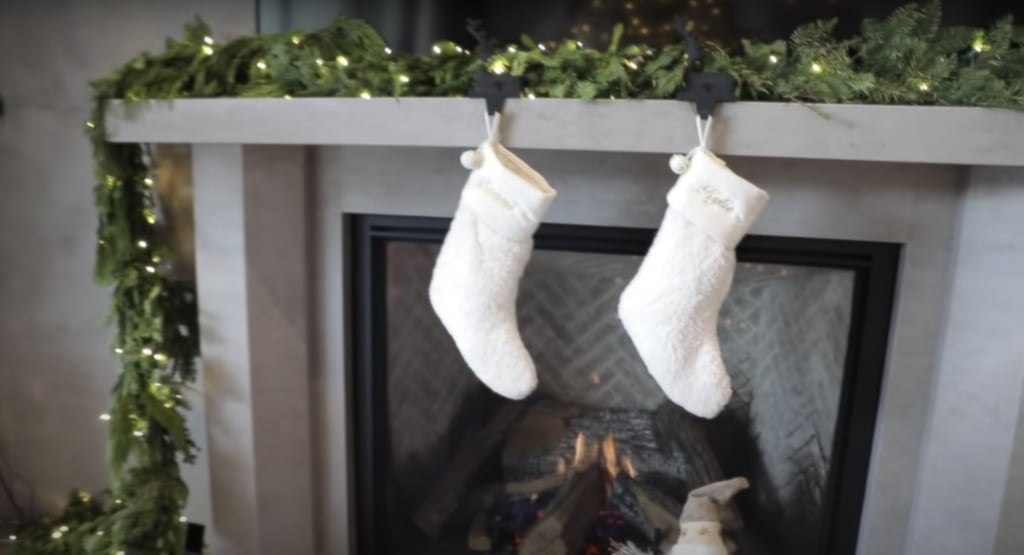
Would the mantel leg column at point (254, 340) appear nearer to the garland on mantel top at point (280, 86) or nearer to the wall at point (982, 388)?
the garland on mantel top at point (280, 86)

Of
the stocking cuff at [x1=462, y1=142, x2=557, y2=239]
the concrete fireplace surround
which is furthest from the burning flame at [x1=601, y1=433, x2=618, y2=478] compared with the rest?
the stocking cuff at [x1=462, y1=142, x2=557, y2=239]

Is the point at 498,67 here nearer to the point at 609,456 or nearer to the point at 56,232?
the point at 609,456

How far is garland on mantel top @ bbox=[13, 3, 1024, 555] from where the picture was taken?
41.1 inches

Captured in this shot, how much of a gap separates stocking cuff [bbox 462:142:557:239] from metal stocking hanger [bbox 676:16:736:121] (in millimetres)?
265

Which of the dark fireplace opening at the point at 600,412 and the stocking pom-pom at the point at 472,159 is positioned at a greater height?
the stocking pom-pom at the point at 472,159

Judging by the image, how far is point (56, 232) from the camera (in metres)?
1.61

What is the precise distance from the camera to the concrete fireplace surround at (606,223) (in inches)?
42.4

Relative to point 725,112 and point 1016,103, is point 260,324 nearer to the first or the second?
point 725,112

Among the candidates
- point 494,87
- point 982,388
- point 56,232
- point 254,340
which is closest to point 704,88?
point 494,87

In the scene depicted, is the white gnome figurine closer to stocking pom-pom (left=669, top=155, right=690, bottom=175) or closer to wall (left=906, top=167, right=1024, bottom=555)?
wall (left=906, top=167, right=1024, bottom=555)

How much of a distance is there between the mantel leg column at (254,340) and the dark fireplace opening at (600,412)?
135mm

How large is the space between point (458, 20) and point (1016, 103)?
958 mm

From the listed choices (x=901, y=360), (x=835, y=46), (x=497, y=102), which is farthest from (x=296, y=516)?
(x=835, y=46)

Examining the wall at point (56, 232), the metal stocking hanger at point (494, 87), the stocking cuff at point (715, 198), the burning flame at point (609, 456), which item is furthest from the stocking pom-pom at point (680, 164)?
the wall at point (56, 232)
